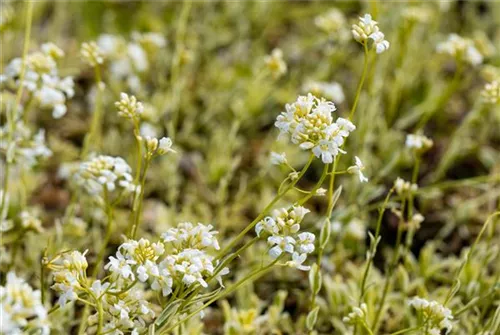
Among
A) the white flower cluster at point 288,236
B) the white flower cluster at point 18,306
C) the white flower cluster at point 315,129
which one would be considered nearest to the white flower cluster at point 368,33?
the white flower cluster at point 315,129

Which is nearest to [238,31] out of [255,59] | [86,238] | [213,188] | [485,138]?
[255,59]

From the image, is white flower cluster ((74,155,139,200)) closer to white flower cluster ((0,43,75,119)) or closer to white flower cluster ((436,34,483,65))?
white flower cluster ((0,43,75,119))

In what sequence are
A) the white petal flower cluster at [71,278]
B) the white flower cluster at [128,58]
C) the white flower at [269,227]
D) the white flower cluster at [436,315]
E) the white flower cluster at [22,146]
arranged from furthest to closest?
the white flower cluster at [128,58] < the white flower cluster at [22,146] < the white flower cluster at [436,315] < the white flower at [269,227] < the white petal flower cluster at [71,278]

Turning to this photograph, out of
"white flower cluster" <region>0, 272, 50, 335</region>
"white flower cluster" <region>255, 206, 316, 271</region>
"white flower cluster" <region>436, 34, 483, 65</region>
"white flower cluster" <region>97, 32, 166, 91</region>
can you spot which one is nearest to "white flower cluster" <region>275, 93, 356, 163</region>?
"white flower cluster" <region>255, 206, 316, 271</region>

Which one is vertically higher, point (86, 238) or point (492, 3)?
point (492, 3)

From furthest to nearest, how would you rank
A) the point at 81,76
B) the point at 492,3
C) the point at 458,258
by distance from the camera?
1. the point at 492,3
2. the point at 81,76
3. the point at 458,258

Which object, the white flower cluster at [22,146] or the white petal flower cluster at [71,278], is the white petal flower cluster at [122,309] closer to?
the white petal flower cluster at [71,278]

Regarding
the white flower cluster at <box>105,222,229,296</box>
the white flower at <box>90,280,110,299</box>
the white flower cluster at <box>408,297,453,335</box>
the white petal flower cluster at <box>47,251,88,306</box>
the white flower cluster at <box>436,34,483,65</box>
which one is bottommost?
the white flower cluster at <box>408,297,453,335</box>

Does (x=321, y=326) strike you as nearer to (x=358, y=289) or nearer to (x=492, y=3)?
(x=358, y=289)
